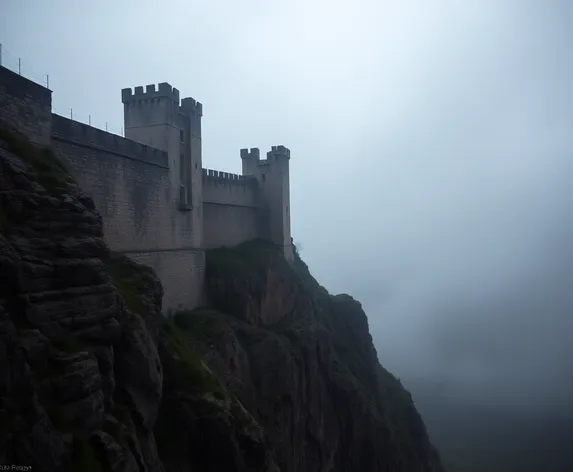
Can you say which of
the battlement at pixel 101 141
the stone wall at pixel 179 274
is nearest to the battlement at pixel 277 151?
the stone wall at pixel 179 274

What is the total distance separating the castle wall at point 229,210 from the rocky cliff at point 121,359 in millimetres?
3012

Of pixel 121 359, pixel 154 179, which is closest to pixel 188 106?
pixel 154 179

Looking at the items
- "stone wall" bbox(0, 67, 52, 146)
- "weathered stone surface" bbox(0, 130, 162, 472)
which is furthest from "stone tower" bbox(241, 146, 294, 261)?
"weathered stone surface" bbox(0, 130, 162, 472)

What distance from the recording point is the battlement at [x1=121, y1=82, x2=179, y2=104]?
32.3 metres

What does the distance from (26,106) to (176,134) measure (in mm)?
14356

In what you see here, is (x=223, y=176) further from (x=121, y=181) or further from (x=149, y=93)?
(x=121, y=181)

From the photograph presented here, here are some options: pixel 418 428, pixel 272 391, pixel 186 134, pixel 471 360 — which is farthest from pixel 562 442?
pixel 186 134

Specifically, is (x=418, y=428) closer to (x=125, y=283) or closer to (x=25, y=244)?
(x=125, y=283)

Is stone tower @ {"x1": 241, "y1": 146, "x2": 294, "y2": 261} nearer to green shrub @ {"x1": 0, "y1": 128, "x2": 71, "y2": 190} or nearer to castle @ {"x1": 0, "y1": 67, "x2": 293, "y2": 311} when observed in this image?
castle @ {"x1": 0, "y1": 67, "x2": 293, "y2": 311}

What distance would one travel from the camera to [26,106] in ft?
64.6

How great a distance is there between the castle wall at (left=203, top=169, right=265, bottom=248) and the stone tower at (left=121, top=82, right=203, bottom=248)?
4.22m

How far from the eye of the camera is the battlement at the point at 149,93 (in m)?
32.3

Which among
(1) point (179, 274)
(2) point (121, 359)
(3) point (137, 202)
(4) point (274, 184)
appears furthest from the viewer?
(4) point (274, 184)

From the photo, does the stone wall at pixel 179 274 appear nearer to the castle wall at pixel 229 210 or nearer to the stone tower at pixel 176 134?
the stone tower at pixel 176 134
